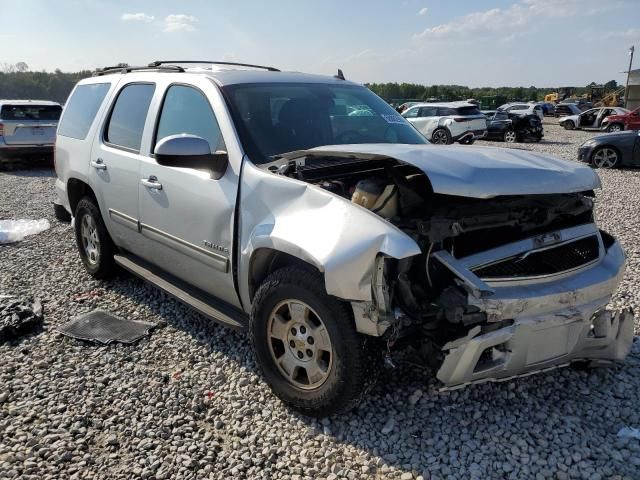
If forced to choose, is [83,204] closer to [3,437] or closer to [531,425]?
[3,437]

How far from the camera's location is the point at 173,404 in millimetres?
3184

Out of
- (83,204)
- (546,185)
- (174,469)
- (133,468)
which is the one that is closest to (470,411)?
(546,185)

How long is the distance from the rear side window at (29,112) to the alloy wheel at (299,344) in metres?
13.1

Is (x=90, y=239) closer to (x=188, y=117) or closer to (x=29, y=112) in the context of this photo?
(x=188, y=117)

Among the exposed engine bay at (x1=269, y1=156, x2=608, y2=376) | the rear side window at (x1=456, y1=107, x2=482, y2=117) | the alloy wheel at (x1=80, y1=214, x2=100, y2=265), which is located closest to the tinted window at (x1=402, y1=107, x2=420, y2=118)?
the rear side window at (x1=456, y1=107, x2=482, y2=117)

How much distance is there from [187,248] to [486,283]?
207 cm

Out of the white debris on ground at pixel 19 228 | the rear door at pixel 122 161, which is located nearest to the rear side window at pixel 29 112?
the white debris on ground at pixel 19 228

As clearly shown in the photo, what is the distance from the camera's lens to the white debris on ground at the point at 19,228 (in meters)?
7.02

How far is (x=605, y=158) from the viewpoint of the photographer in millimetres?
13461

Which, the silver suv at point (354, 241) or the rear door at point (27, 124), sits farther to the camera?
the rear door at point (27, 124)

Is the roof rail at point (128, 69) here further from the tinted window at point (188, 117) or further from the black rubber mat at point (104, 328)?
the black rubber mat at point (104, 328)

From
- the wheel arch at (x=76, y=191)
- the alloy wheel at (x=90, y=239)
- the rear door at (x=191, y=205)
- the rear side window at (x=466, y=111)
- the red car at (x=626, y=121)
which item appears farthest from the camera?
the red car at (x=626, y=121)

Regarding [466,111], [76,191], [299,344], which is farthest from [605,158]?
[299,344]

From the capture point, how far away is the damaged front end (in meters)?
2.50
